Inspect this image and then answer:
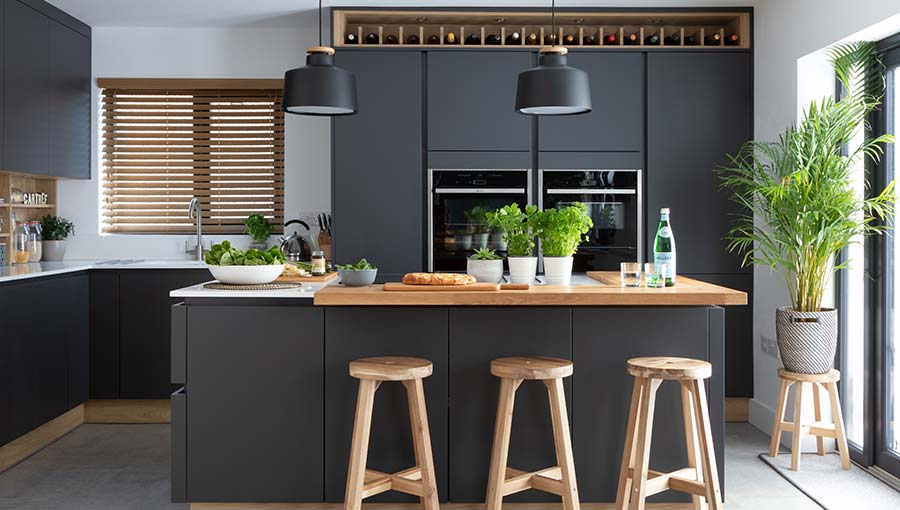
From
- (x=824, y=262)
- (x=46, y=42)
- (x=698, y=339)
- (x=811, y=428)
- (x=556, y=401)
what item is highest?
(x=46, y=42)

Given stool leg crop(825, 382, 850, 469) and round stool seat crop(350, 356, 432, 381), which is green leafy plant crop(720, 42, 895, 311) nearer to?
stool leg crop(825, 382, 850, 469)

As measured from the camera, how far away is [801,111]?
4418mm

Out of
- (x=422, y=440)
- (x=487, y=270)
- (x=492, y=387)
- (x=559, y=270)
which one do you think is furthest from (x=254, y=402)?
(x=559, y=270)

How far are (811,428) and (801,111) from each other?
5.49 feet

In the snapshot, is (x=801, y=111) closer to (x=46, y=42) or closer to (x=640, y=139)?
(x=640, y=139)

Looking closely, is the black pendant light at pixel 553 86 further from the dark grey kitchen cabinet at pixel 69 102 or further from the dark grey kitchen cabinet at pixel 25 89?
the dark grey kitchen cabinet at pixel 69 102

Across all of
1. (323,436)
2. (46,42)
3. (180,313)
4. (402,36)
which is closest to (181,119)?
(46,42)

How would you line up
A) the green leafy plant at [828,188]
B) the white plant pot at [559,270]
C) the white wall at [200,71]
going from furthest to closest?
the white wall at [200,71] → the green leafy plant at [828,188] → the white plant pot at [559,270]

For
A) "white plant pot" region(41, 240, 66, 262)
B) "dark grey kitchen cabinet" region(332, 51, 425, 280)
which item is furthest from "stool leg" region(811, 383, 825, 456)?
"white plant pot" region(41, 240, 66, 262)

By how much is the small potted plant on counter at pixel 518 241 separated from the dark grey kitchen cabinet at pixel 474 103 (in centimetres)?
161

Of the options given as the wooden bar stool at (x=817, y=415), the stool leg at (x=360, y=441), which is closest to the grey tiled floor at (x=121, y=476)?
the wooden bar stool at (x=817, y=415)

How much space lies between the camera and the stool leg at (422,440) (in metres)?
3.08

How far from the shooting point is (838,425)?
13.1ft

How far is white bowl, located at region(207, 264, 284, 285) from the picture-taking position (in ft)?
11.1
